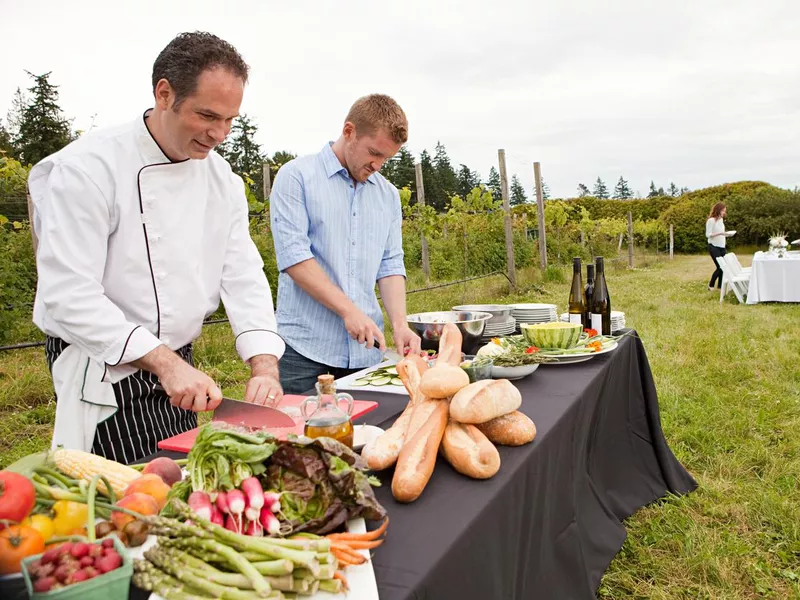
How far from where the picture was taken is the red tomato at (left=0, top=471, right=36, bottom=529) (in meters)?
0.86

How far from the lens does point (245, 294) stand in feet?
7.32

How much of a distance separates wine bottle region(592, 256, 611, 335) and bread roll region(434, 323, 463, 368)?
1319mm

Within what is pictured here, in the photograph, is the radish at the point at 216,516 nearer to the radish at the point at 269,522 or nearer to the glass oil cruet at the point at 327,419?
the radish at the point at 269,522

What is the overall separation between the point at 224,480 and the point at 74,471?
31cm

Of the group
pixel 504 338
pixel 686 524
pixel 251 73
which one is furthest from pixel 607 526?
pixel 251 73

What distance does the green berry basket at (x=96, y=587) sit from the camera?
29.0 inches

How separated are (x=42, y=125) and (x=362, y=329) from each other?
2511cm

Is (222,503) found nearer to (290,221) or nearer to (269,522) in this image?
(269,522)

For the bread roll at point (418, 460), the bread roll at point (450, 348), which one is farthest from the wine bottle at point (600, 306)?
the bread roll at point (418, 460)

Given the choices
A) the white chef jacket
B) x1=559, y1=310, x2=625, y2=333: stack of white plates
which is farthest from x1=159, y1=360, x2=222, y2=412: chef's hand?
x1=559, y1=310, x2=625, y2=333: stack of white plates

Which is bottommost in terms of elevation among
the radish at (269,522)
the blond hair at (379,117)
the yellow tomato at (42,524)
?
the radish at (269,522)

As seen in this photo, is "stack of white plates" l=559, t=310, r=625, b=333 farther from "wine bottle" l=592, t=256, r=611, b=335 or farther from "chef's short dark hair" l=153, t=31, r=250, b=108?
"chef's short dark hair" l=153, t=31, r=250, b=108

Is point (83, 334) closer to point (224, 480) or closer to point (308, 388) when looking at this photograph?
point (224, 480)

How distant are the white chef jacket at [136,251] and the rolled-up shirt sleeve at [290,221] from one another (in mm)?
324
